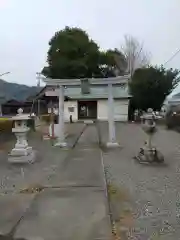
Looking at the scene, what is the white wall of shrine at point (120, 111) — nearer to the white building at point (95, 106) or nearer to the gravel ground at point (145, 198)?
the white building at point (95, 106)

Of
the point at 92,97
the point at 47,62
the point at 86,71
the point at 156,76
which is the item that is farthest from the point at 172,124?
the point at 47,62

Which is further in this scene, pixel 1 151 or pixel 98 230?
pixel 1 151

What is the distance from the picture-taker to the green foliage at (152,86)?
32500 millimetres

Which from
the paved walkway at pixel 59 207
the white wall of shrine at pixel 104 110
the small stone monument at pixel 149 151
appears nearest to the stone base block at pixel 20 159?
the paved walkway at pixel 59 207

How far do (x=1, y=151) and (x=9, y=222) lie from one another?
27.6ft

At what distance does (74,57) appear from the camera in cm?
4178

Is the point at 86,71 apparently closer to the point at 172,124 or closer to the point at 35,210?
the point at 172,124

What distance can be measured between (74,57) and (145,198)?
122 feet

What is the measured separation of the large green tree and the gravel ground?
31125 millimetres

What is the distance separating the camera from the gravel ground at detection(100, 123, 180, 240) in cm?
461

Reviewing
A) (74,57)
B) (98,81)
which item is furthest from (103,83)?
(74,57)

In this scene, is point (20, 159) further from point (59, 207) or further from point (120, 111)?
point (120, 111)

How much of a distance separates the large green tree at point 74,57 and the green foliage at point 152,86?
31.1 feet

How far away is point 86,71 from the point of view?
4134cm
